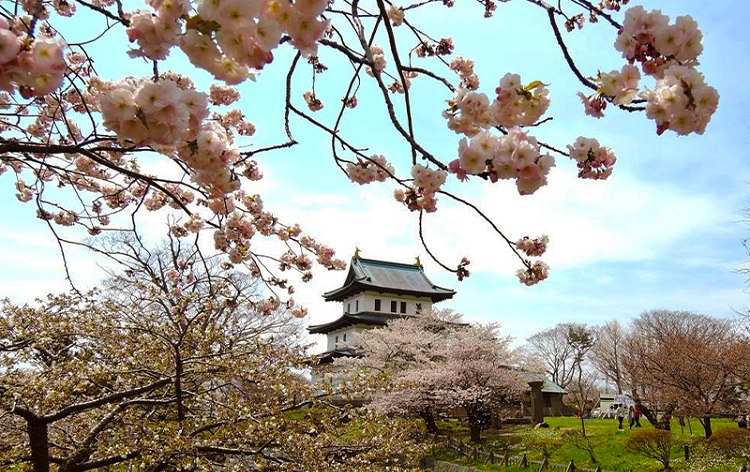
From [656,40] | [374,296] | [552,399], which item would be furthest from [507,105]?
[552,399]

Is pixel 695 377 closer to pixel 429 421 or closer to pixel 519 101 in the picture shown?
pixel 429 421

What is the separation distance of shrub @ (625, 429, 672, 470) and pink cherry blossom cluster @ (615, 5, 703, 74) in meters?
12.9

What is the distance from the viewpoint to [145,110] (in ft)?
3.81

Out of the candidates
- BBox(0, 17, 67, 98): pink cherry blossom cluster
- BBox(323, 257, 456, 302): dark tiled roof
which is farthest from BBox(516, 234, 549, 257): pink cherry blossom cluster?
BBox(323, 257, 456, 302): dark tiled roof

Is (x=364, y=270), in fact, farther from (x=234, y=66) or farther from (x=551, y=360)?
(x=234, y=66)

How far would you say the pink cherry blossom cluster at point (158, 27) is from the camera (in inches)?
46.1

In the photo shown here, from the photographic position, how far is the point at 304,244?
422cm

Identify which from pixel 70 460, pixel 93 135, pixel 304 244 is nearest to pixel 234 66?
pixel 93 135

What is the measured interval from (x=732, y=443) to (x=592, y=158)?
1264 centimetres

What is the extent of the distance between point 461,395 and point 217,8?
56.9 feet

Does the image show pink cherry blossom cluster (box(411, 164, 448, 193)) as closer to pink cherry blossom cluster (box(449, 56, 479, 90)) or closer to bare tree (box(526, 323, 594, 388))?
pink cherry blossom cluster (box(449, 56, 479, 90))

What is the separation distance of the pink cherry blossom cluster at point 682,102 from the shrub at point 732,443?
494 inches

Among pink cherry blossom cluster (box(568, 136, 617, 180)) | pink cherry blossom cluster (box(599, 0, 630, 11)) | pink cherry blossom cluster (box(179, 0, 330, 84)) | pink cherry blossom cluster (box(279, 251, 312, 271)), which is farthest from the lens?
pink cherry blossom cluster (box(279, 251, 312, 271))

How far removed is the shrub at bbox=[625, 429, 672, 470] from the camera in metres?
11.9
